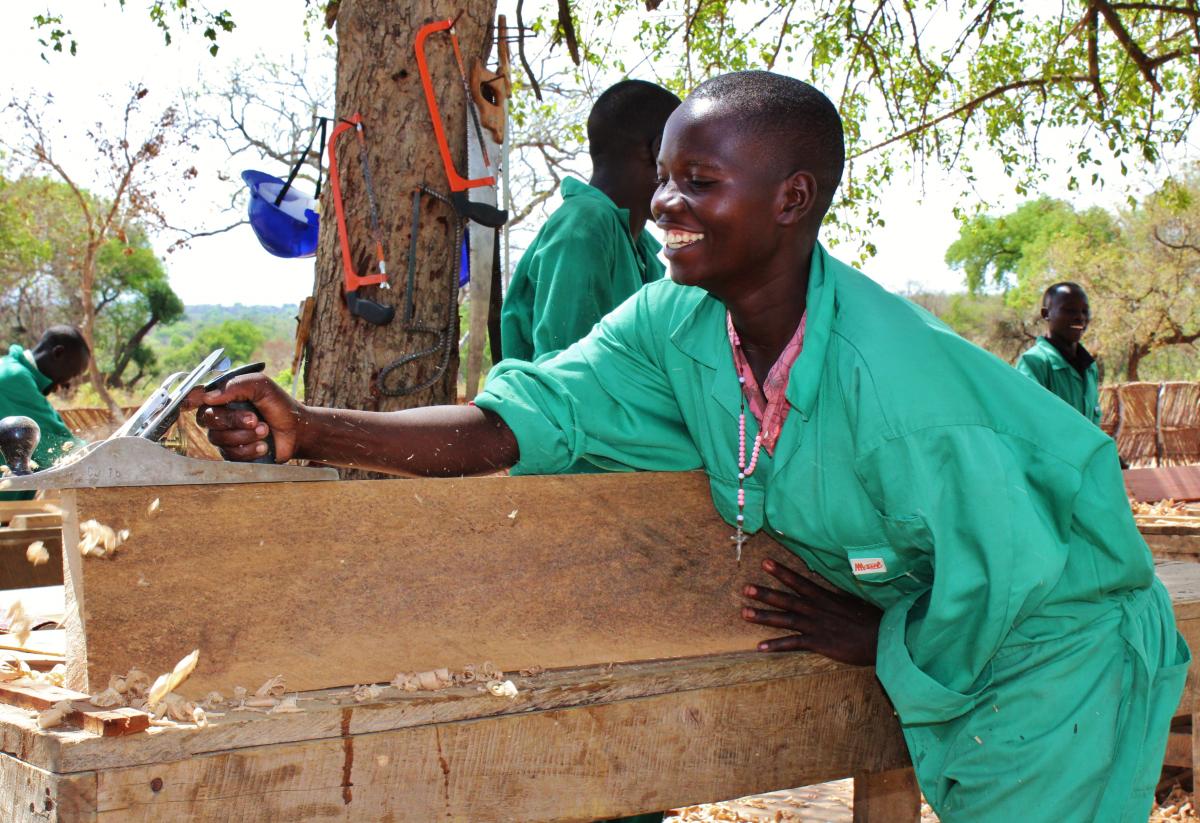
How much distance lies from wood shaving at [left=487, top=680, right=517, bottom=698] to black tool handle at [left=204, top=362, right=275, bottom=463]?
1.72 ft

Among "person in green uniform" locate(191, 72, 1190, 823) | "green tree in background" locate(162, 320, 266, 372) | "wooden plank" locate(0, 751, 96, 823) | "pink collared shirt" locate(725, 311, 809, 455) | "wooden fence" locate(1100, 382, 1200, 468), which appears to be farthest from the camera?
"green tree in background" locate(162, 320, 266, 372)

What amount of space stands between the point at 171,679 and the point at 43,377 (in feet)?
17.7

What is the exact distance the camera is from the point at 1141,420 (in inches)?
637

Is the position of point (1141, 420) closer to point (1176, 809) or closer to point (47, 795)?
point (1176, 809)

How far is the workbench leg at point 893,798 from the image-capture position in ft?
9.05

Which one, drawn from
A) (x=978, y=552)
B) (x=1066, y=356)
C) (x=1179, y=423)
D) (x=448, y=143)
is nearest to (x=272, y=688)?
(x=978, y=552)

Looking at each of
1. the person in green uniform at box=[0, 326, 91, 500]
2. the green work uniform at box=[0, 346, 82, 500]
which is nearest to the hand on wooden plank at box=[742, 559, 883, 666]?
the person in green uniform at box=[0, 326, 91, 500]

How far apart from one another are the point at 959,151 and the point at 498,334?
558 cm

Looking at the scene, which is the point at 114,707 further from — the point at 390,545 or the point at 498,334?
the point at 498,334

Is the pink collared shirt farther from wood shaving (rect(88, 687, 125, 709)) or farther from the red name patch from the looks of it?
wood shaving (rect(88, 687, 125, 709))

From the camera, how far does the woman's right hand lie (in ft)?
6.00

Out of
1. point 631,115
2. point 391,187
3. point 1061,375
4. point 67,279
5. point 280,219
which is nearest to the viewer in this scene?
point 631,115

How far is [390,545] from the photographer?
185cm

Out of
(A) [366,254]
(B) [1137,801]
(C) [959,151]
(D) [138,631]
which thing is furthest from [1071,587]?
(C) [959,151]
